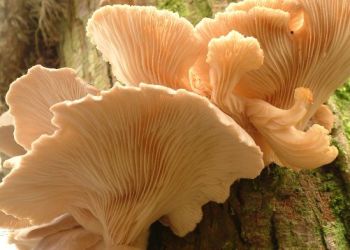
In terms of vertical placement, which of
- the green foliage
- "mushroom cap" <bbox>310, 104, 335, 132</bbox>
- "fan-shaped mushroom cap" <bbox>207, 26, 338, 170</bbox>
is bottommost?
the green foliage

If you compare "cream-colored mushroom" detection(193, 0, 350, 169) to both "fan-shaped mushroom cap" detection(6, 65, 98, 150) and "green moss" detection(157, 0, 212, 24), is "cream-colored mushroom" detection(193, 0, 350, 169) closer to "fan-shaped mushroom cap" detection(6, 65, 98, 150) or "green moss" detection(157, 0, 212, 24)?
"fan-shaped mushroom cap" detection(6, 65, 98, 150)

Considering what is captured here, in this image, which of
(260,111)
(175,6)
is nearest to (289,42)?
(260,111)

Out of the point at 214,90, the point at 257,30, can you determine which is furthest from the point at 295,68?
the point at 214,90

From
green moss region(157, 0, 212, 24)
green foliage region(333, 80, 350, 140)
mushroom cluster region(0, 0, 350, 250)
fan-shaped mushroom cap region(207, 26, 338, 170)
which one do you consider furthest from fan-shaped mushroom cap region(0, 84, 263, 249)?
green moss region(157, 0, 212, 24)

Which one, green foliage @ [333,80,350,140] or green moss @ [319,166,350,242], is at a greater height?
green foliage @ [333,80,350,140]

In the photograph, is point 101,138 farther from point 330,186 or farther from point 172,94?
point 330,186

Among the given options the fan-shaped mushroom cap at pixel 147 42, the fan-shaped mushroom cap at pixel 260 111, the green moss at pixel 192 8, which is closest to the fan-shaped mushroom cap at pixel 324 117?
the fan-shaped mushroom cap at pixel 260 111
